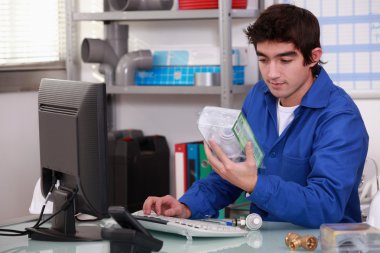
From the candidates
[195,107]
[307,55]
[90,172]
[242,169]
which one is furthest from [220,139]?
[195,107]

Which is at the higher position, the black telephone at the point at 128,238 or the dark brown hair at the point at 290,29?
the dark brown hair at the point at 290,29

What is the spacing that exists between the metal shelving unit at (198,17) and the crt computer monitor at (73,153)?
1.36m

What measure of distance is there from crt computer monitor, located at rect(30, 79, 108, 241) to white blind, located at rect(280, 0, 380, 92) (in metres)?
1.60

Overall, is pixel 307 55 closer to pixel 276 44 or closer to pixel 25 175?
pixel 276 44

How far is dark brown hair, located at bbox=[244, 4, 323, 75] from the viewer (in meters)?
2.26

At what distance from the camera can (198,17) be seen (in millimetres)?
3514

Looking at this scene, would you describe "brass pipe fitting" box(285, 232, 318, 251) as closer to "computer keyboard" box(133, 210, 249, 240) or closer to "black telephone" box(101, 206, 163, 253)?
"computer keyboard" box(133, 210, 249, 240)

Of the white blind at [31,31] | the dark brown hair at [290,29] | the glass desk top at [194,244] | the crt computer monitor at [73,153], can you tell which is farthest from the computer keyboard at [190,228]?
the white blind at [31,31]

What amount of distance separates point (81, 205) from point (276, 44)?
745 mm

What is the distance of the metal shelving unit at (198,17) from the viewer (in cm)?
343

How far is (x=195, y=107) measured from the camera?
12.7ft

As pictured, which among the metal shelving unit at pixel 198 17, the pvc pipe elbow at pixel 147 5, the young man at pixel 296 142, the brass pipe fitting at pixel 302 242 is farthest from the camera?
the pvc pipe elbow at pixel 147 5

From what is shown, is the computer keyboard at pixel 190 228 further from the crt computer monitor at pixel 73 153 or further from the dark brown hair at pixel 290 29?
the dark brown hair at pixel 290 29

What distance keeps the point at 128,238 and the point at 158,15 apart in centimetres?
205
